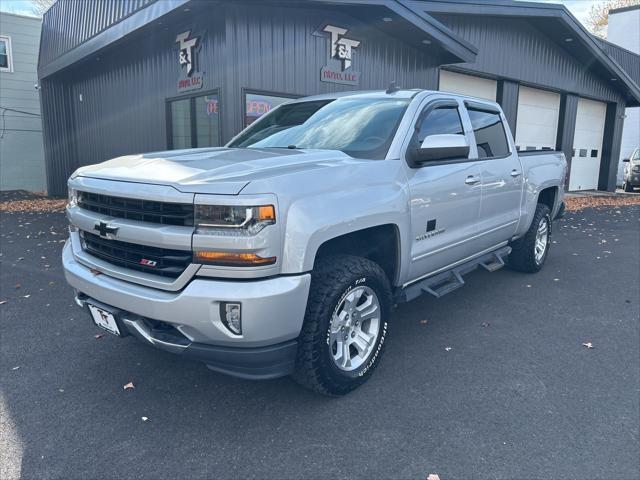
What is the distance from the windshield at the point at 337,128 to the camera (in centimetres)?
363

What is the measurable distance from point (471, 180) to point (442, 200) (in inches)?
23.0

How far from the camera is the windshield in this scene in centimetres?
363

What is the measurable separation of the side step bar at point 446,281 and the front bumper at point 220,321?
1.31m

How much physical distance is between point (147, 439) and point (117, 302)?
77 cm

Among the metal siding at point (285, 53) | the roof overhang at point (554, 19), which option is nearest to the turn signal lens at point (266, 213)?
the metal siding at point (285, 53)

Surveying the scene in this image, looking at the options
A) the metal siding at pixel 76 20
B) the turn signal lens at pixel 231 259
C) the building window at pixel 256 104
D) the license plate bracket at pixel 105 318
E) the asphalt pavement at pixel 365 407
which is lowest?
the asphalt pavement at pixel 365 407

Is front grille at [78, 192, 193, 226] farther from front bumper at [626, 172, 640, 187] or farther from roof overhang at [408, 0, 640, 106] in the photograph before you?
front bumper at [626, 172, 640, 187]

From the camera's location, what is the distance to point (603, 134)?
20.5m

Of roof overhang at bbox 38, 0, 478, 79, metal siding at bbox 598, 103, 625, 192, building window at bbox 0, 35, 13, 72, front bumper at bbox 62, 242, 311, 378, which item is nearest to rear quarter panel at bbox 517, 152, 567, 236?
front bumper at bbox 62, 242, 311, 378

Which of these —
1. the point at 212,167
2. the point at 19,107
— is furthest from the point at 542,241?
the point at 19,107

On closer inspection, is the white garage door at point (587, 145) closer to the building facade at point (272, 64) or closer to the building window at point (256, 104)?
the building facade at point (272, 64)

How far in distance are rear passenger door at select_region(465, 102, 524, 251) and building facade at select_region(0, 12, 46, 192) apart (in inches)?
681

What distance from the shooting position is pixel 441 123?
4.23m

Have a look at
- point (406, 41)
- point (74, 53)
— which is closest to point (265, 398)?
point (406, 41)
